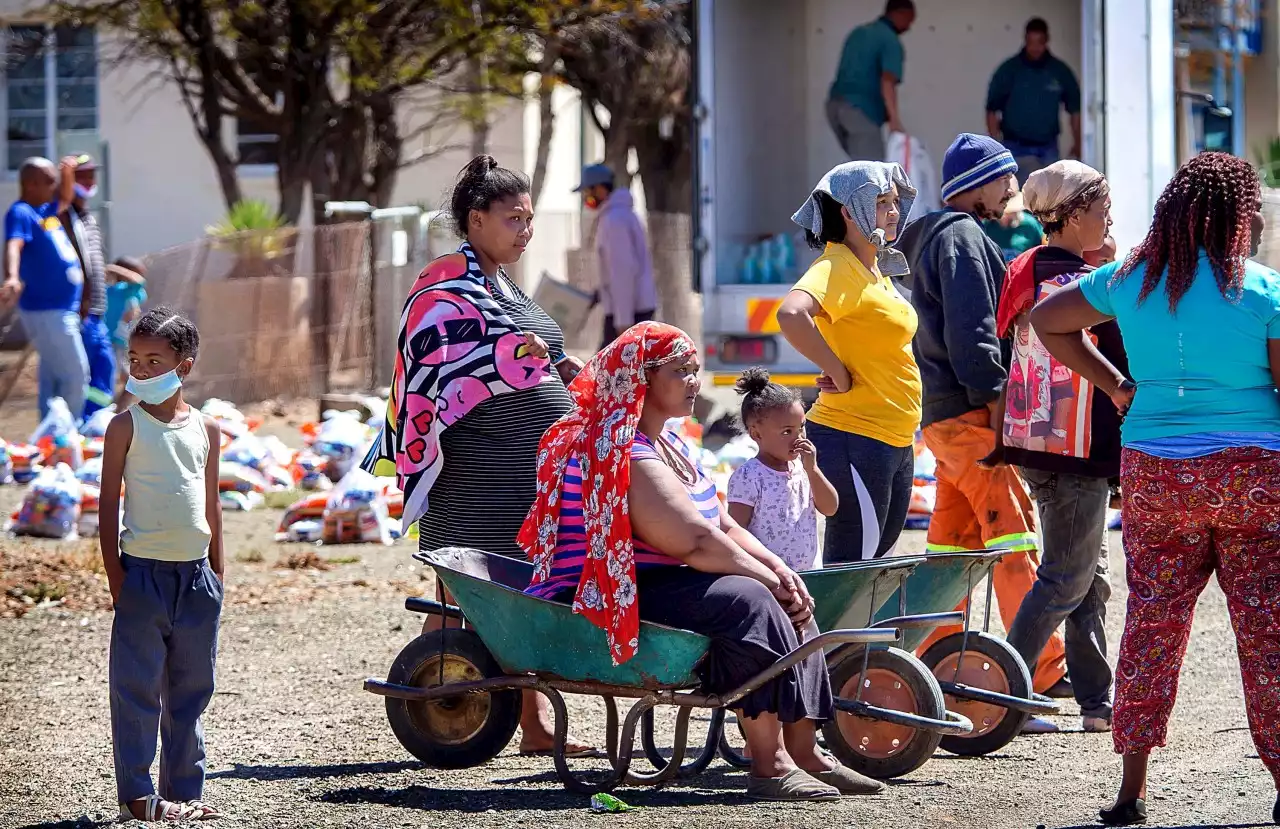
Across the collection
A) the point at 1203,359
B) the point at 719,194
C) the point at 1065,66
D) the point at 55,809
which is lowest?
the point at 55,809

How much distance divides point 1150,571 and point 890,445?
1.35m

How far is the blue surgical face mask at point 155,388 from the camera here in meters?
4.74

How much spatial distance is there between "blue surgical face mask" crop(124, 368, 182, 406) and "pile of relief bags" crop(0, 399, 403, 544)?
406cm

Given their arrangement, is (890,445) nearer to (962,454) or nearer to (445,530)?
(962,454)

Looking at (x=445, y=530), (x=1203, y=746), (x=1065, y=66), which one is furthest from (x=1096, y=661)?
(x=1065, y=66)

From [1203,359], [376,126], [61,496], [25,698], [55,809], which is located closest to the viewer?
[1203,359]

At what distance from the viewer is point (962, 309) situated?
6086 mm

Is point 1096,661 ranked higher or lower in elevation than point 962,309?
lower

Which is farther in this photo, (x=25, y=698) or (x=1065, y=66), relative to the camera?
(x=1065, y=66)

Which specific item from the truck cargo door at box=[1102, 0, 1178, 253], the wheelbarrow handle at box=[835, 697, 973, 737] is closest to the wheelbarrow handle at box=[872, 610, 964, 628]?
the wheelbarrow handle at box=[835, 697, 973, 737]

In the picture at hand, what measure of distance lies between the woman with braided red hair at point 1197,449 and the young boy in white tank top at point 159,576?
2312 mm

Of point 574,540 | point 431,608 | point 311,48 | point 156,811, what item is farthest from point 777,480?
point 311,48

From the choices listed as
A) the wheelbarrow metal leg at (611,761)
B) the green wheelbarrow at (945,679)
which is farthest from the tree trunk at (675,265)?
the wheelbarrow metal leg at (611,761)

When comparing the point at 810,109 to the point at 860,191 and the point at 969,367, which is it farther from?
the point at 860,191
